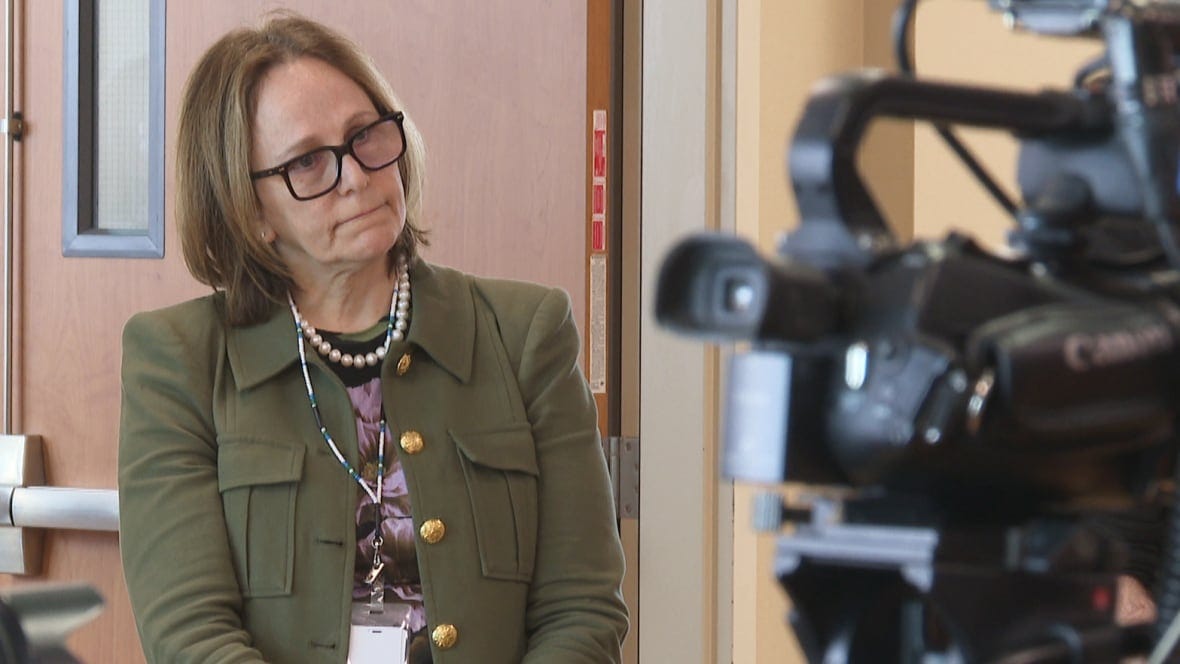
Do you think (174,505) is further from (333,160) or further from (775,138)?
(775,138)

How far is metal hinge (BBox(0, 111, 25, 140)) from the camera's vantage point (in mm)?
2424

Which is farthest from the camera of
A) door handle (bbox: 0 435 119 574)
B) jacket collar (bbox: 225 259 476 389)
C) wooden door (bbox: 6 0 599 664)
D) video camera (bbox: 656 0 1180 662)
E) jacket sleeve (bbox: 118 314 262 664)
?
door handle (bbox: 0 435 119 574)

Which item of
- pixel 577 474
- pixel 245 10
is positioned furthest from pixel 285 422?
pixel 245 10

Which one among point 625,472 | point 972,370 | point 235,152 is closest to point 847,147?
point 972,370

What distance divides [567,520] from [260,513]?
31cm

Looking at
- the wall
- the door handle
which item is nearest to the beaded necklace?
the wall

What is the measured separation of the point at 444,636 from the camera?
1548 millimetres

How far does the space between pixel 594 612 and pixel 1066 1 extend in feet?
3.27

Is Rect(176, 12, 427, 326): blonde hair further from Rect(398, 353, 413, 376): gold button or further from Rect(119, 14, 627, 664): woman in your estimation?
Rect(398, 353, 413, 376): gold button

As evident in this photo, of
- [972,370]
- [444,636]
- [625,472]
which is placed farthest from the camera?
[625,472]

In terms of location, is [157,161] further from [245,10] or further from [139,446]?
[139,446]

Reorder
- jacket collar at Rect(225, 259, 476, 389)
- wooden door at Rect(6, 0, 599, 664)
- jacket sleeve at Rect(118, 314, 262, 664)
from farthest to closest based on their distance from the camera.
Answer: wooden door at Rect(6, 0, 599, 664) → jacket collar at Rect(225, 259, 476, 389) → jacket sleeve at Rect(118, 314, 262, 664)

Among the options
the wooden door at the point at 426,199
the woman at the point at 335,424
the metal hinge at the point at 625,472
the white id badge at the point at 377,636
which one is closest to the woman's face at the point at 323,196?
the woman at the point at 335,424

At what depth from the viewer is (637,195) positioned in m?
2.28
